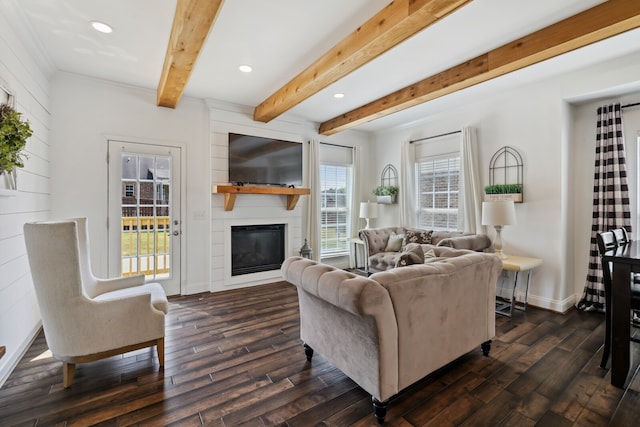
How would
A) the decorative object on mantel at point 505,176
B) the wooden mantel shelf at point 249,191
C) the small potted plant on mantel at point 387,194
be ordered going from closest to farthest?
the decorative object on mantel at point 505,176, the wooden mantel shelf at point 249,191, the small potted plant on mantel at point 387,194

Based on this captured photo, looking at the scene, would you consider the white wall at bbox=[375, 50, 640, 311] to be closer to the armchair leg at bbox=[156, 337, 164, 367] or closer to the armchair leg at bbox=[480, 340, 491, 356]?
the armchair leg at bbox=[480, 340, 491, 356]

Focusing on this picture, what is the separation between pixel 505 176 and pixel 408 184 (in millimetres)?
1527

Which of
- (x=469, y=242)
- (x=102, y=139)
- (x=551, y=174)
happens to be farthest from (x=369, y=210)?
(x=102, y=139)

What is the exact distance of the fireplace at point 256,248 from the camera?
4492 mm

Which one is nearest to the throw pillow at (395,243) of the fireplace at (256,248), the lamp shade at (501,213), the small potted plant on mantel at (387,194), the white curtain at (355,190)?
the small potted plant on mantel at (387,194)

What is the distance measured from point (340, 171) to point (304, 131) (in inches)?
43.3

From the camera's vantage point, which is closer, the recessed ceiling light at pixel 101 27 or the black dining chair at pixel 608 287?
the black dining chair at pixel 608 287

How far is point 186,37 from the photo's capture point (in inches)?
88.9

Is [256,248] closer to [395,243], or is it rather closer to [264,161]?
[264,161]

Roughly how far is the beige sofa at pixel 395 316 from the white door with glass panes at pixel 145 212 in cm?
255

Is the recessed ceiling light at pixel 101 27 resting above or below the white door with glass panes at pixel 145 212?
above

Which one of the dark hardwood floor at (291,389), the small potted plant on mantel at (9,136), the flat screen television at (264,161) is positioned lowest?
the dark hardwood floor at (291,389)

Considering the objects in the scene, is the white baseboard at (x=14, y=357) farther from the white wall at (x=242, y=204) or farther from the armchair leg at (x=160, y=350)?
the white wall at (x=242, y=204)

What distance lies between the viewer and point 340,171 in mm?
5738
